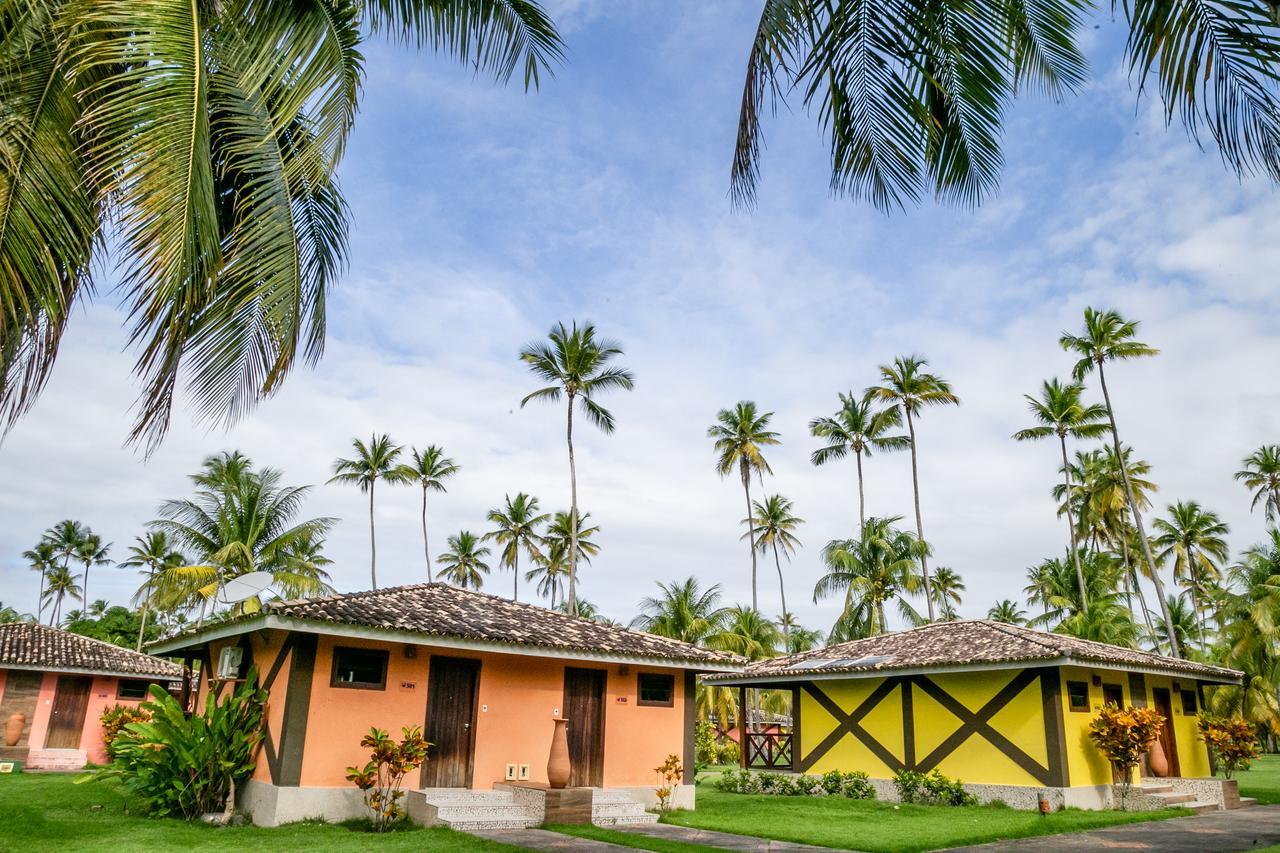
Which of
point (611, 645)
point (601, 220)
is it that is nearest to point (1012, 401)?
point (611, 645)

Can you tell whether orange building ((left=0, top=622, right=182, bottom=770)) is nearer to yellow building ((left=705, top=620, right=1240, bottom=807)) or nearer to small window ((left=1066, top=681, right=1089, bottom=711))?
yellow building ((left=705, top=620, right=1240, bottom=807))

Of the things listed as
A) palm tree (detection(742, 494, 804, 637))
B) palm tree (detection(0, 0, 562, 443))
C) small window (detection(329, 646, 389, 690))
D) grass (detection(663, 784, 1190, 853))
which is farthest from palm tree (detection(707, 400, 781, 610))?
palm tree (detection(0, 0, 562, 443))

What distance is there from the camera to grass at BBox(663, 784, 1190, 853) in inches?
481

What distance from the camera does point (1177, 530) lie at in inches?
1869

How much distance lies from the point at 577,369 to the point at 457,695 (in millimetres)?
21271

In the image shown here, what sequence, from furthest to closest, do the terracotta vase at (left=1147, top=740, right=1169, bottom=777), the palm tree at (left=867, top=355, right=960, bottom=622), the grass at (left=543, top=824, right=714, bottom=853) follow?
the palm tree at (left=867, top=355, right=960, bottom=622), the terracotta vase at (left=1147, top=740, right=1169, bottom=777), the grass at (left=543, top=824, right=714, bottom=853)

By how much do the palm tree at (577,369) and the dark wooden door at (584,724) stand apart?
62.3 ft

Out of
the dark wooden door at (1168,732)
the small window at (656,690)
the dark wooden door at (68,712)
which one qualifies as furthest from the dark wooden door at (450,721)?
the dark wooden door at (68,712)

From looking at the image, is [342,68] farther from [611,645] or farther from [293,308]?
[611,645]

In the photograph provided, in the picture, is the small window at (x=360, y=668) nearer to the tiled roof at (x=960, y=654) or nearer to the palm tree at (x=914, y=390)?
the tiled roof at (x=960, y=654)

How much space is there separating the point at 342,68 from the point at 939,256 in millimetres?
4198

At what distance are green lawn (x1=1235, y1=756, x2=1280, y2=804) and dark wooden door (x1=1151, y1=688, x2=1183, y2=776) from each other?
1.64 m

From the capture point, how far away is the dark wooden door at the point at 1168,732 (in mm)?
19938

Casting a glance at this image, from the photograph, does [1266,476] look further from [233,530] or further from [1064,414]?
[233,530]
